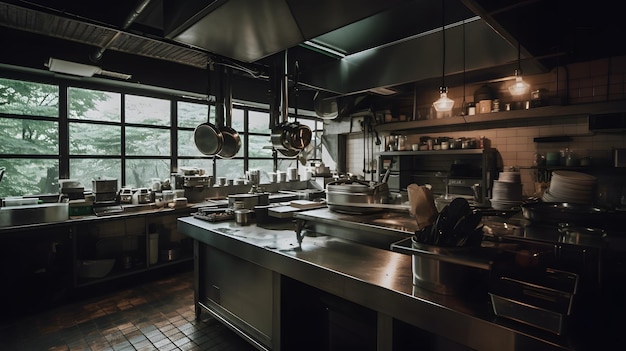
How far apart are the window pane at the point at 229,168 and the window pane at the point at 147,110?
1.15 meters

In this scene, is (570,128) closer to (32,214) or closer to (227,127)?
(227,127)

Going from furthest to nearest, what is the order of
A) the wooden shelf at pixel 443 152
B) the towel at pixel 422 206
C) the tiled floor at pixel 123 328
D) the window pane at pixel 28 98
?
the wooden shelf at pixel 443 152 → the window pane at pixel 28 98 → the tiled floor at pixel 123 328 → the towel at pixel 422 206

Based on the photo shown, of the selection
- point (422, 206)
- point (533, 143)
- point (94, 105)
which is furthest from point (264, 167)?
point (422, 206)

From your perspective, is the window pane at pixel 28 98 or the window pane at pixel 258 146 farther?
the window pane at pixel 258 146

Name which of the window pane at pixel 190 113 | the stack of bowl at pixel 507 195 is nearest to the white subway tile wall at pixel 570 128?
the stack of bowl at pixel 507 195

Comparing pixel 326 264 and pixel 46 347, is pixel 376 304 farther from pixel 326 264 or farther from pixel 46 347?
pixel 46 347

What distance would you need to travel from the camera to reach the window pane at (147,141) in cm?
453

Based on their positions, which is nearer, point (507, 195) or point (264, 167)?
point (507, 195)

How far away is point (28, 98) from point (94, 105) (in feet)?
2.18

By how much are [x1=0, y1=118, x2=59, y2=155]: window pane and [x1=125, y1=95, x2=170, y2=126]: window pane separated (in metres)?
0.90

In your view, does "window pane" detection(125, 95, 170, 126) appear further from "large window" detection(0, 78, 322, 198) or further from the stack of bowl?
the stack of bowl

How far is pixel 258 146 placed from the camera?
6242 mm

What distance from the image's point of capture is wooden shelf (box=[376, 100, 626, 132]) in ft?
11.7

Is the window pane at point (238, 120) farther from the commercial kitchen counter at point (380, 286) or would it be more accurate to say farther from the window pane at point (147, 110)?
the commercial kitchen counter at point (380, 286)
